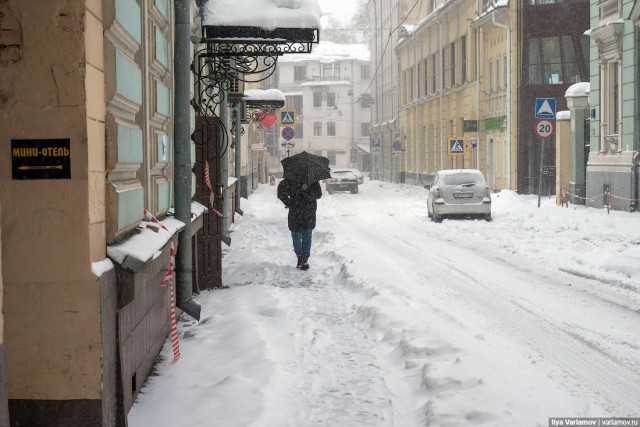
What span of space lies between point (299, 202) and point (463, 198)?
10217mm

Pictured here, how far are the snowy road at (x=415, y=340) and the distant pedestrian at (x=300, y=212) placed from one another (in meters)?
0.30

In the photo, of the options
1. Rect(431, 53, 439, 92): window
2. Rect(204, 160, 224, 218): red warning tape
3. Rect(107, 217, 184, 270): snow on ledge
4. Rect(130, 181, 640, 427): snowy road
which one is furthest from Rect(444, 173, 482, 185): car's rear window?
Rect(431, 53, 439, 92): window

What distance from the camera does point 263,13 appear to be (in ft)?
29.4

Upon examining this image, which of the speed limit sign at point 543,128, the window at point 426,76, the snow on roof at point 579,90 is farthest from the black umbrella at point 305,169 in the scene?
the window at point 426,76

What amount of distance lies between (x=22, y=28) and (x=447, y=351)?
3786 millimetres

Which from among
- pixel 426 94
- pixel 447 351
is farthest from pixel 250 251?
pixel 426 94

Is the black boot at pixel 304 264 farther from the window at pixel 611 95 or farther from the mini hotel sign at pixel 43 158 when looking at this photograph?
the window at pixel 611 95

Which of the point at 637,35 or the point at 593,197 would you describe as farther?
the point at 593,197

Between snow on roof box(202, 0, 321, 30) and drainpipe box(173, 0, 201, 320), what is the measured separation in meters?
1.24

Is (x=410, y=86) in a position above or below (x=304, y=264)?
above

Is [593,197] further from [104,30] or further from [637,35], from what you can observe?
[104,30]

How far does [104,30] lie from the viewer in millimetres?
4387

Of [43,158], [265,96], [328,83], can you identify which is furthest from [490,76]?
[328,83]

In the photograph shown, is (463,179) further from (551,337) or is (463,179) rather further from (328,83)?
(328,83)
